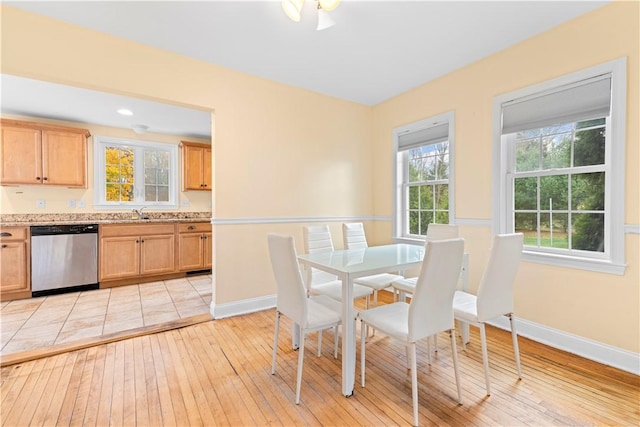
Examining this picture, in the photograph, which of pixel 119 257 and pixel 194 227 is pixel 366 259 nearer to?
pixel 194 227

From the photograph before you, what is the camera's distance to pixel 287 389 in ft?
5.91

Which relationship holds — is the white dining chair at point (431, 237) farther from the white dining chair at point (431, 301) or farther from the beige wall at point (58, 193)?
the beige wall at point (58, 193)

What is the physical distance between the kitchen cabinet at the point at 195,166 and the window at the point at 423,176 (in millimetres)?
3268

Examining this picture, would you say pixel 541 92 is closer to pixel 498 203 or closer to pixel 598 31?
pixel 598 31

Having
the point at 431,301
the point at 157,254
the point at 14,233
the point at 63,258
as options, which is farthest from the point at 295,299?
the point at 14,233

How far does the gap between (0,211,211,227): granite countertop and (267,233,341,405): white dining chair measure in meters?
3.21

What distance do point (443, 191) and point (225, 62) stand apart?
A: 271 centimetres

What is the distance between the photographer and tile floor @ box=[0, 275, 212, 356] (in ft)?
8.18

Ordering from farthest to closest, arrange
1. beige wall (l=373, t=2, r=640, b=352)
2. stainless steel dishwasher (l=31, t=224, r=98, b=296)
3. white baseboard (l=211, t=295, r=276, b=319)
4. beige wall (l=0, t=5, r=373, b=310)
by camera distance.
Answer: stainless steel dishwasher (l=31, t=224, r=98, b=296)
white baseboard (l=211, t=295, r=276, b=319)
beige wall (l=0, t=5, r=373, b=310)
beige wall (l=373, t=2, r=640, b=352)

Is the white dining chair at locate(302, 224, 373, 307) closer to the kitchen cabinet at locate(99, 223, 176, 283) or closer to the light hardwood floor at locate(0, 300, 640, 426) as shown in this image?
the light hardwood floor at locate(0, 300, 640, 426)

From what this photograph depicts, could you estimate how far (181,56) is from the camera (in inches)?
106

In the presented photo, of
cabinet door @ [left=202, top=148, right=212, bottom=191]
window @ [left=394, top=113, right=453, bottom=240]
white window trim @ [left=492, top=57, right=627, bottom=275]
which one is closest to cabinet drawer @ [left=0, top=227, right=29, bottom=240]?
cabinet door @ [left=202, top=148, right=212, bottom=191]

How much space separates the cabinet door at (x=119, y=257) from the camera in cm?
388

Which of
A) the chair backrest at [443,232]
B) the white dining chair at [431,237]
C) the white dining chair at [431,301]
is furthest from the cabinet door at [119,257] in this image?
the chair backrest at [443,232]
